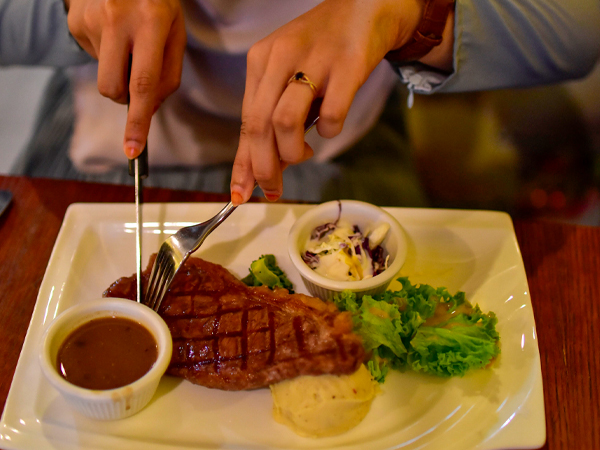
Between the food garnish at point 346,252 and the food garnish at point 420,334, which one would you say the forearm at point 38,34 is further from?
the food garnish at point 420,334

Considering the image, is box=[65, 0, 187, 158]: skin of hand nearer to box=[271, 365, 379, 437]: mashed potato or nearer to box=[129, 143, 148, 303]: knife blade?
box=[129, 143, 148, 303]: knife blade

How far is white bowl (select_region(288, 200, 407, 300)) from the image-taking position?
6.73 feet

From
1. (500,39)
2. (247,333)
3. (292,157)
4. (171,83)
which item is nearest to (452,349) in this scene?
(247,333)

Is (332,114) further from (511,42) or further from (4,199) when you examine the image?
(4,199)

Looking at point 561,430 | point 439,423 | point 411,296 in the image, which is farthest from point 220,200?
point 561,430

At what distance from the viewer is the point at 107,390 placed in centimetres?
169

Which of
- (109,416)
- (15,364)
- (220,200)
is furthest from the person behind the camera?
(220,200)

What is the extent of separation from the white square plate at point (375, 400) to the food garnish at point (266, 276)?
3.2 inches

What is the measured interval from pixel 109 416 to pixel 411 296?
53.8 inches

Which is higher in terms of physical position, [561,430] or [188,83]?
[188,83]

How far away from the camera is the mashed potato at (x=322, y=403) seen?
179cm

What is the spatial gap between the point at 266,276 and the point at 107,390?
876 millimetres

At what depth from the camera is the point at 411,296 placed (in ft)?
7.07

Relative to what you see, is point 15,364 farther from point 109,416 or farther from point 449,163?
point 449,163
